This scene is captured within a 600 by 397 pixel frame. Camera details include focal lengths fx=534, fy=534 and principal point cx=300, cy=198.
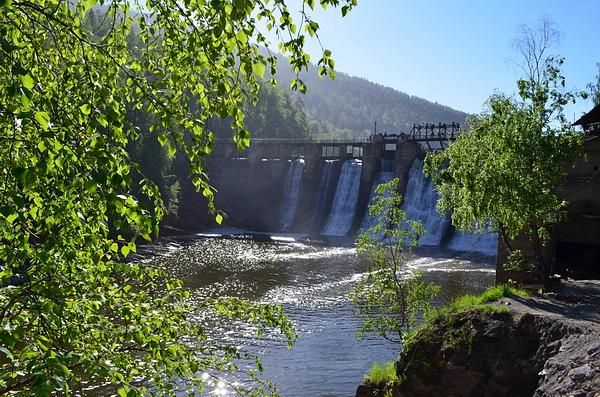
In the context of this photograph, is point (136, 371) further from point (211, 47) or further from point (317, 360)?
point (317, 360)

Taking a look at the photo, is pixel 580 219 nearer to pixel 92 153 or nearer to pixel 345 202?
pixel 92 153

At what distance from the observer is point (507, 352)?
10.7m

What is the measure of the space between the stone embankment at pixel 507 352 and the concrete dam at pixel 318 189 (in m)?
28.1

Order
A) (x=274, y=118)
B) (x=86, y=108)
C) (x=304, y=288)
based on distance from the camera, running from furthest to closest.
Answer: (x=274, y=118)
(x=304, y=288)
(x=86, y=108)

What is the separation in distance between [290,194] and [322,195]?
5.04m

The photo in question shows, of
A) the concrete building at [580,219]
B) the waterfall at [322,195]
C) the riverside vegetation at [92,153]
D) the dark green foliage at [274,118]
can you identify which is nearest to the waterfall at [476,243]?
the waterfall at [322,195]

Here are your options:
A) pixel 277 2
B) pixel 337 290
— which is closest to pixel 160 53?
pixel 277 2

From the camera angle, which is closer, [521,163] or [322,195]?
[521,163]

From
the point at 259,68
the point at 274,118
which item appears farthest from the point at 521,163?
the point at 274,118

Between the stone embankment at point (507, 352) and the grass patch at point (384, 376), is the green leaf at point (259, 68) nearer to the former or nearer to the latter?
the stone embankment at point (507, 352)

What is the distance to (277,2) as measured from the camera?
3443 mm

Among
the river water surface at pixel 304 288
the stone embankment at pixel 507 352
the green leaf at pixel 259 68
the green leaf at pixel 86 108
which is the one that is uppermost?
the green leaf at pixel 259 68

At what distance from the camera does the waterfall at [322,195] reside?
53.8 metres

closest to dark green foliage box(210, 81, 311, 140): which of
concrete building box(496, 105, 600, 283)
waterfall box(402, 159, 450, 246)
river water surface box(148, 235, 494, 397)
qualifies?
river water surface box(148, 235, 494, 397)
